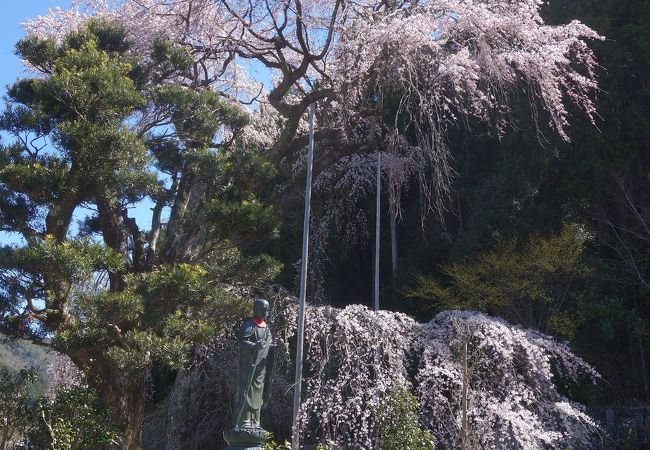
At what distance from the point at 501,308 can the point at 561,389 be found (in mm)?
2091

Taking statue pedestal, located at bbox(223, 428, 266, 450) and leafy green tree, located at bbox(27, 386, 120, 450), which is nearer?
statue pedestal, located at bbox(223, 428, 266, 450)

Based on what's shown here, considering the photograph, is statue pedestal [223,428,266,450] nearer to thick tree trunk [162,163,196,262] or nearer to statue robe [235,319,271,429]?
statue robe [235,319,271,429]

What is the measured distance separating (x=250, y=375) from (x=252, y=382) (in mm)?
71

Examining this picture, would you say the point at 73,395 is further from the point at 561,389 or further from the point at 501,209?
the point at 501,209

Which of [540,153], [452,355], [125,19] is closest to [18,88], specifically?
[125,19]

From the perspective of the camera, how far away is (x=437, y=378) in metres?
9.84

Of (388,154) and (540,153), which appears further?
(540,153)

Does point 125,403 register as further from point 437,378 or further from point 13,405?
point 437,378

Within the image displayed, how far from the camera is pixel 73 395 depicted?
8.24 m

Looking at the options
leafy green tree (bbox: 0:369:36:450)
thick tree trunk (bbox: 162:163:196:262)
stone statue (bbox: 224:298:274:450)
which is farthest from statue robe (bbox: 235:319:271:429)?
leafy green tree (bbox: 0:369:36:450)

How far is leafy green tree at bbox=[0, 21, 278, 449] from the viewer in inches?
291

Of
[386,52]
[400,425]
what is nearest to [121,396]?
[400,425]

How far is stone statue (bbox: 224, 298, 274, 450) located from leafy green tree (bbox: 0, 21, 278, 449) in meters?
0.64

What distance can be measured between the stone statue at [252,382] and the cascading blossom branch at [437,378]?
2.16 metres
